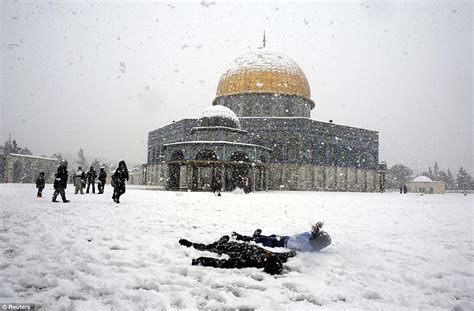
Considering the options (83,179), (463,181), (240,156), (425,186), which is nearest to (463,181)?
(463,181)

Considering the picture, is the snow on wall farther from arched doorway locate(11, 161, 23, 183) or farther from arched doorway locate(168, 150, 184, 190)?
arched doorway locate(11, 161, 23, 183)

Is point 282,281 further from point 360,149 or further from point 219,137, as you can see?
point 360,149

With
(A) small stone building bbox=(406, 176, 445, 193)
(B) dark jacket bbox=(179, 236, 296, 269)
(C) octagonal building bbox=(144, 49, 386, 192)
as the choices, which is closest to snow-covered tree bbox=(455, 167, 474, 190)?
(A) small stone building bbox=(406, 176, 445, 193)

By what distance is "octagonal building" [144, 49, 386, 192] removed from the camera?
2648 centimetres

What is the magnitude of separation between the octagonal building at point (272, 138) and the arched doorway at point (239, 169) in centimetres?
8

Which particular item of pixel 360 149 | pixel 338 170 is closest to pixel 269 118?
pixel 338 170

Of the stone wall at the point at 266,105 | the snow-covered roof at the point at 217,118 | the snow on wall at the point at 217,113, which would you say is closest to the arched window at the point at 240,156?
the snow-covered roof at the point at 217,118

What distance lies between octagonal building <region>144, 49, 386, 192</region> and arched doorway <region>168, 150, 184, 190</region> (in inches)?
3.2

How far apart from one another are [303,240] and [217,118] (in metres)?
22.8

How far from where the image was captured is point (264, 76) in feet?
121

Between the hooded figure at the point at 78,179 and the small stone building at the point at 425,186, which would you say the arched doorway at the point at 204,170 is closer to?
the hooded figure at the point at 78,179

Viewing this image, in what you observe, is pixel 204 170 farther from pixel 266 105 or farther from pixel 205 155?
pixel 266 105

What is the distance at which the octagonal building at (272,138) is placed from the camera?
2648 centimetres

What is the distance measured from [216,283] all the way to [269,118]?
31731 millimetres
